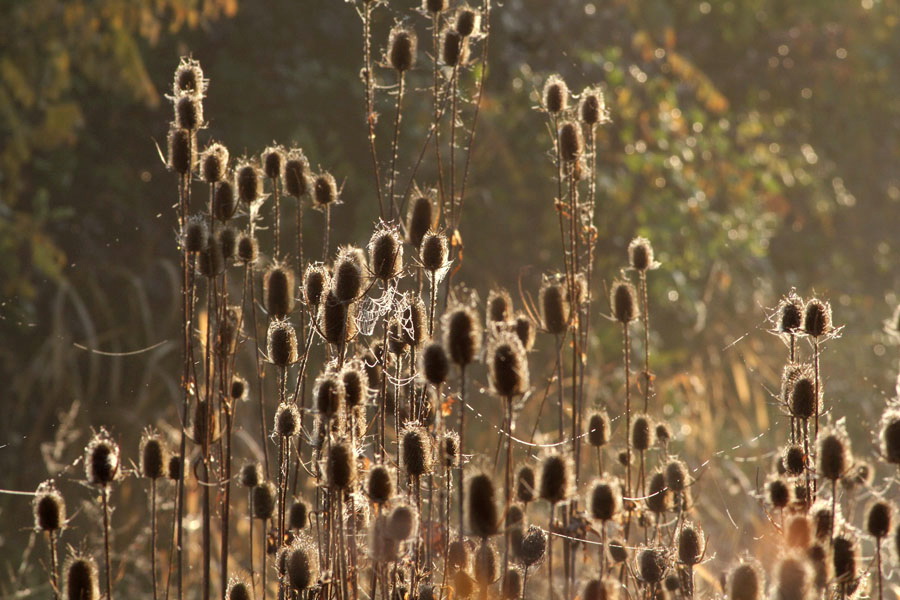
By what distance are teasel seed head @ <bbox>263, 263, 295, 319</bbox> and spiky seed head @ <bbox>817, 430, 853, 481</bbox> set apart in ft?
2.91

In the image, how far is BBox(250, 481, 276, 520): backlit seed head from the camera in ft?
6.26

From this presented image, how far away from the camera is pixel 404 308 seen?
1.78m

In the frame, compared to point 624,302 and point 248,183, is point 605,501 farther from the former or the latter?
point 248,183

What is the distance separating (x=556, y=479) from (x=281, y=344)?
0.58m

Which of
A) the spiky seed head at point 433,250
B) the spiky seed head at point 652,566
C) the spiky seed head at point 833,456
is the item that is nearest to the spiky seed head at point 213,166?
the spiky seed head at point 433,250

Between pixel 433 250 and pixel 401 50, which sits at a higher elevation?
pixel 401 50

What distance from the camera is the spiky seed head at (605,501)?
5.24ft

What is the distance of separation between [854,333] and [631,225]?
7.63ft

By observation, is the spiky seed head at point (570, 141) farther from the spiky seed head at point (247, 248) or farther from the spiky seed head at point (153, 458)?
the spiky seed head at point (153, 458)

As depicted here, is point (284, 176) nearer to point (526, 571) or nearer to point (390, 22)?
point (526, 571)

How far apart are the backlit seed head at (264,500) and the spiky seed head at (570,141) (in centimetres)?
79

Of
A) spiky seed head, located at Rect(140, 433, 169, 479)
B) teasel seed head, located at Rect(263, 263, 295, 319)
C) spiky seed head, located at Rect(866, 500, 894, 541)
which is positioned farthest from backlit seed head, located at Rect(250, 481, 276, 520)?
spiky seed head, located at Rect(866, 500, 894, 541)

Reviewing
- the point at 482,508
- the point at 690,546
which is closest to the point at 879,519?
the point at 690,546

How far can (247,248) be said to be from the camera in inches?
75.8
